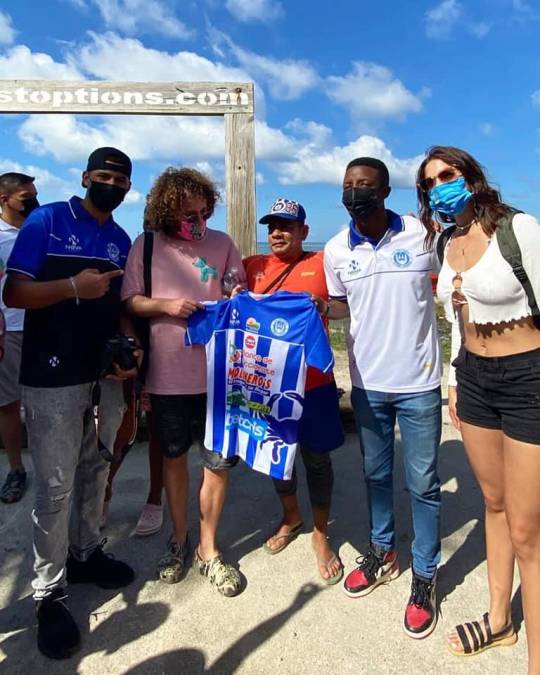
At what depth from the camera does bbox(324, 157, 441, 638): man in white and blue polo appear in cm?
256

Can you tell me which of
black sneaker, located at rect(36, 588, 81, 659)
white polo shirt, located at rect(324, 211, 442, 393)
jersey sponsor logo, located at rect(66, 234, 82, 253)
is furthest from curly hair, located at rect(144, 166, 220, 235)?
black sneaker, located at rect(36, 588, 81, 659)

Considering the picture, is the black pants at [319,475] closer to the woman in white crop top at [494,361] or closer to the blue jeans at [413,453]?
the blue jeans at [413,453]

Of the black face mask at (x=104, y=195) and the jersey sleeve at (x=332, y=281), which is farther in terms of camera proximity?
the jersey sleeve at (x=332, y=281)

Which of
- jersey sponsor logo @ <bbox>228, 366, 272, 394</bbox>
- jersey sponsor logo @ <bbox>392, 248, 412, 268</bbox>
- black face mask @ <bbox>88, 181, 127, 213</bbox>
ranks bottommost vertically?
jersey sponsor logo @ <bbox>228, 366, 272, 394</bbox>

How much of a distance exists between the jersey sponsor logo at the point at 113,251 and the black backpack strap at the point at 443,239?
1.73 metres

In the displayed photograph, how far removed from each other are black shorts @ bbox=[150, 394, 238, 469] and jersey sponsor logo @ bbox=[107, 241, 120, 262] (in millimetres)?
813

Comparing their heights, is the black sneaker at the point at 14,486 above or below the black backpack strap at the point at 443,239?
below

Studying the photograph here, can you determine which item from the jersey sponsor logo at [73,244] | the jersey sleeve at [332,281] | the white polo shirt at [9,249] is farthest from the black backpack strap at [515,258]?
the white polo shirt at [9,249]

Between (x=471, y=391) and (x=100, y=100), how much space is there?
12.6 ft

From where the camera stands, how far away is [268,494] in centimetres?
413

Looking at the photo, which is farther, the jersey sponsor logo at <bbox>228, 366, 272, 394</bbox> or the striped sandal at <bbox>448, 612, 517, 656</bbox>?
the jersey sponsor logo at <bbox>228, 366, 272, 394</bbox>

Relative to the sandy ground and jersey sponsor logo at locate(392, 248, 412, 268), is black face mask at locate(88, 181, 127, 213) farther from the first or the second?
the sandy ground

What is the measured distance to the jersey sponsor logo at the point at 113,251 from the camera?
105 inches

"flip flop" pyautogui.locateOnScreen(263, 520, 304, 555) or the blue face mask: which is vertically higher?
the blue face mask
